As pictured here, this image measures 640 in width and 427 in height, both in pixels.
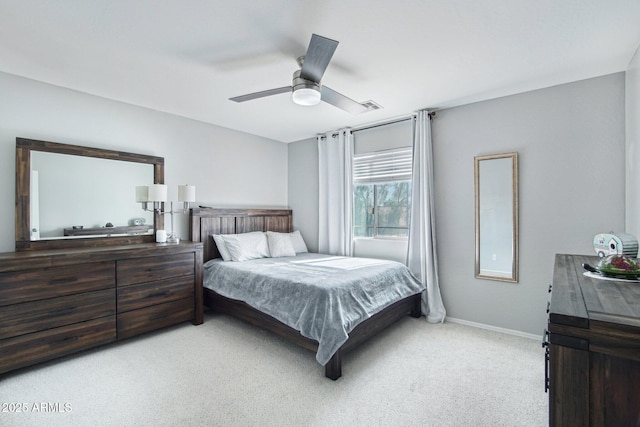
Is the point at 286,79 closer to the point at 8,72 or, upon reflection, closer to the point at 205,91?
the point at 205,91

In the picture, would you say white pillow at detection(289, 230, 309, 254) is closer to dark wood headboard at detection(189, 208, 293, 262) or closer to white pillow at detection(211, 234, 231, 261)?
dark wood headboard at detection(189, 208, 293, 262)

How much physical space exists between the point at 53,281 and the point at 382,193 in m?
3.74

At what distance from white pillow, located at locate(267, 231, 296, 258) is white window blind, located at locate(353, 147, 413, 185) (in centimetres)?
138

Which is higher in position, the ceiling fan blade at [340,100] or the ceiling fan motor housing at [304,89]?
the ceiling fan blade at [340,100]

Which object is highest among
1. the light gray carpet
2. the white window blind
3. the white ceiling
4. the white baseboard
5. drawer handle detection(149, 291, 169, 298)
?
the white ceiling

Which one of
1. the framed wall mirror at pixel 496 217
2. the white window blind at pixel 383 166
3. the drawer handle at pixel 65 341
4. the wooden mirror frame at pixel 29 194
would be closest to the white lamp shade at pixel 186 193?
the wooden mirror frame at pixel 29 194

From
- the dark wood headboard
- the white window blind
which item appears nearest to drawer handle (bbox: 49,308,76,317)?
the dark wood headboard

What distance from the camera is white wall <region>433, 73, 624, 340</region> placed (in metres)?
2.72

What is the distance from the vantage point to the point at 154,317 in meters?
3.12

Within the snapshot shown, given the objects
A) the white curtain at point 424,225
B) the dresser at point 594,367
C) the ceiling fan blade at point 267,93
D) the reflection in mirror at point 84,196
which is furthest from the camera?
the white curtain at point 424,225

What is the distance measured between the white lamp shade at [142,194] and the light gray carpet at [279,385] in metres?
1.56

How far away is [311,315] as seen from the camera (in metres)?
2.49

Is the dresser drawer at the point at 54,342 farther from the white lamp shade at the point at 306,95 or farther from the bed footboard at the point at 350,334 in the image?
the white lamp shade at the point at 306,95

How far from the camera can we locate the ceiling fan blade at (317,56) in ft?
5.77
